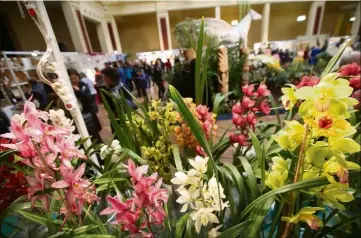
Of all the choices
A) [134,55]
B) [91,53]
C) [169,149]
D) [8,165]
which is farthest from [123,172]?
[91,53]

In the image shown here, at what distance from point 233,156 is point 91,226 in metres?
0.43

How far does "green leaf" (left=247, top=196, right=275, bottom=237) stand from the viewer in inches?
14.4

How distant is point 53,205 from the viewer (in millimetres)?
406

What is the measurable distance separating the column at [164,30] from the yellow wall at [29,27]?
1.23ft

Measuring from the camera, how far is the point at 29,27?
1.85 ft

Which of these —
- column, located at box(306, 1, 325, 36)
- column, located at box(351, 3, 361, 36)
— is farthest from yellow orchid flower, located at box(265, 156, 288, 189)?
column, located at box(351, 3, 361, 36)

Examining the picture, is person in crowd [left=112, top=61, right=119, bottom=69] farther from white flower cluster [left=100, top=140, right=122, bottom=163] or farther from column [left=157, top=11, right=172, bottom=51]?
white flower cluster [left=100, top=140, right=122, bottom=163]

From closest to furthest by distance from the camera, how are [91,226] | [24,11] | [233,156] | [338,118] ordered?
[338,118] < [91,226] < [24,11] < [233,156]

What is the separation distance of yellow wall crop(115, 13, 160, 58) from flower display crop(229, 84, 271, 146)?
1.83 feet

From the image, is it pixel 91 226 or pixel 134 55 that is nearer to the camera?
pixel 91 226

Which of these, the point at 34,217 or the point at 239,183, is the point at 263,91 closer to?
the point at 239,183

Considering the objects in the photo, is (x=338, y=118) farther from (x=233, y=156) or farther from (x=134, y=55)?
(x=134, y=55)

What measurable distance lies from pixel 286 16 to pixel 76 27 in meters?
1.37

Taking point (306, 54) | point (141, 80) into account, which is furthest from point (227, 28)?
point (306, 54)
